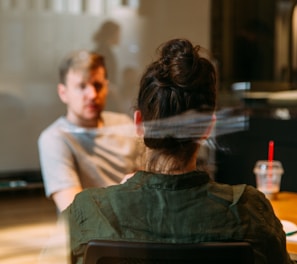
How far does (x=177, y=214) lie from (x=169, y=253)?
15cm

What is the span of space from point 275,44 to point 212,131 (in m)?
2.94

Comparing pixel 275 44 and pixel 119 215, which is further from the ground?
pixel 275 44

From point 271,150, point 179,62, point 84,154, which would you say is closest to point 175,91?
point 179,62

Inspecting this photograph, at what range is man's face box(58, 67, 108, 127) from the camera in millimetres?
1972

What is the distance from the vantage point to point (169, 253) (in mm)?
843

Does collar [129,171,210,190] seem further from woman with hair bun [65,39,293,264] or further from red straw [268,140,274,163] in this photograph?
red straw [268,140,274,163]

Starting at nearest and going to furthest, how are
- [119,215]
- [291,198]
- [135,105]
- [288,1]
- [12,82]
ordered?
[119,215], [135,105], [291,198], [12,82], [288,1]

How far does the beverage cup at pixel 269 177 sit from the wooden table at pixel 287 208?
0.03m

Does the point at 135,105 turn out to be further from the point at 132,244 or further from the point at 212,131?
the point at 132,244

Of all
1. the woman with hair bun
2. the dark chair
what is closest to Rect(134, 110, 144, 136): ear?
the woman with hair bun

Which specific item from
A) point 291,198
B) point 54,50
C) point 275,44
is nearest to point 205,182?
point 291,198

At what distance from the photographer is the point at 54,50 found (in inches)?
117

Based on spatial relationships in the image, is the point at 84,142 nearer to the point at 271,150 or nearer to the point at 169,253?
the point at 271,150

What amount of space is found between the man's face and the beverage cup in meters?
0.61
